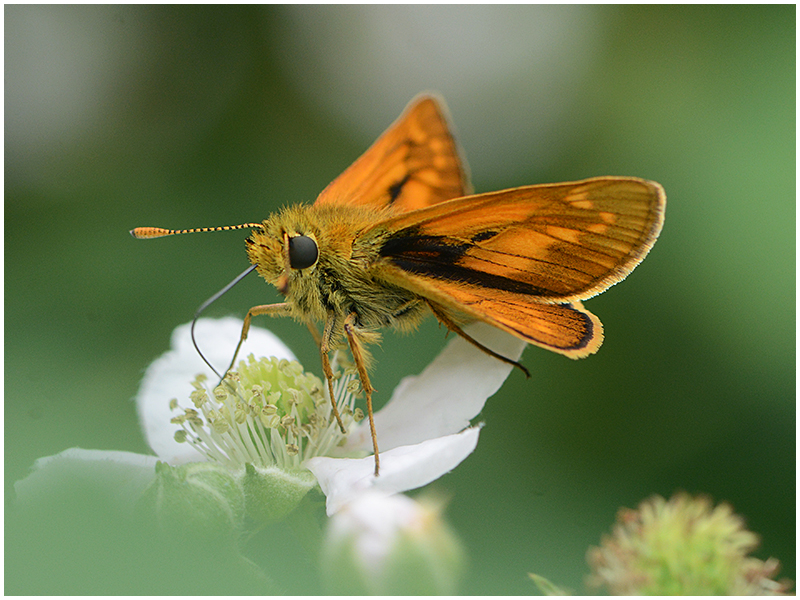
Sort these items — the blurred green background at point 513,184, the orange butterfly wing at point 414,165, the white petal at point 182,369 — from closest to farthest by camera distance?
the white petal at point 182,369 → the orange butterfly wing at point 414,165 → the blurred green background at point 513,184

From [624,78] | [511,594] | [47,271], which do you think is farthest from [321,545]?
[624,78]

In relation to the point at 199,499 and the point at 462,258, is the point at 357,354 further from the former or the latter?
the point at 199,499

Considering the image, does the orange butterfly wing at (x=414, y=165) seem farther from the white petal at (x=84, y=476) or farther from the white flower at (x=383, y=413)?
the white petal at (x=84, y=476)

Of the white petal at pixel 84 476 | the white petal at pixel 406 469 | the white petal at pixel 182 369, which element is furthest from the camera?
the white petal at pixel 182 369

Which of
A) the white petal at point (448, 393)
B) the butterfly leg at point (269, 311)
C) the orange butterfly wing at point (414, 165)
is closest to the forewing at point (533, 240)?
the white petal at point (448, 393)

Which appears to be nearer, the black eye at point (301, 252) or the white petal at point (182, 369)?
the black eye at point (301, 252)

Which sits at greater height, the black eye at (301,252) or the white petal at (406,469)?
the black eye at (301,252)

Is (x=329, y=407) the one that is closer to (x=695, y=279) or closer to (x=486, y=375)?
(x=486, y=375)
